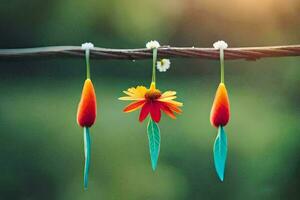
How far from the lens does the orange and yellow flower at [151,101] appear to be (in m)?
0.96

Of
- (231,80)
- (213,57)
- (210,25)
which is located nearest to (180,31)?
(210,25)

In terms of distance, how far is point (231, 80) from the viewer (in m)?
1.90

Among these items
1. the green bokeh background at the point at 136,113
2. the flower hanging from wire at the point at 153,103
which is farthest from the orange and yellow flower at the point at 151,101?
the green bokeh background at the point at 136,113

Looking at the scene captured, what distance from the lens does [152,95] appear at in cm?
96

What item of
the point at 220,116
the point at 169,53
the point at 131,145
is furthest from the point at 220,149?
the point at 131,145

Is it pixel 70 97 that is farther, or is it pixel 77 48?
pixel 70 97

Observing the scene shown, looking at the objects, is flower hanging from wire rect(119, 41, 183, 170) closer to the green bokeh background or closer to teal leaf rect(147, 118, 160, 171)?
teal leaf rect(147, 118, 160, 171)

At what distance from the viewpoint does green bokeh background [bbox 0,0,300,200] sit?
1877 millimetres

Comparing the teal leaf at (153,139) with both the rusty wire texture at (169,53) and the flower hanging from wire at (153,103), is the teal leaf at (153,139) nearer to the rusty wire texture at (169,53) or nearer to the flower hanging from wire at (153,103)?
the flower hanging from wire at (153,103)

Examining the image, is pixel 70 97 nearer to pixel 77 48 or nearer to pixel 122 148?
pixel 122 148

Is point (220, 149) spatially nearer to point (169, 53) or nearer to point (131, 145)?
point (169, 53)

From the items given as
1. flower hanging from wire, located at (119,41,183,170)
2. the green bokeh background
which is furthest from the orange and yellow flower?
the green bokeh background

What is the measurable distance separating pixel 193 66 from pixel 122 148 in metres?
0.36

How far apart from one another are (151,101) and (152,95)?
1cm
